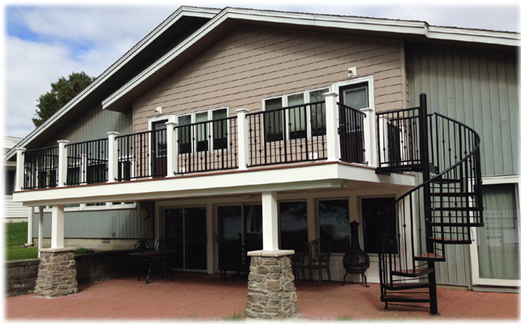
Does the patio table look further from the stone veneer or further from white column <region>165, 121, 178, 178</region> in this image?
the stone veneer

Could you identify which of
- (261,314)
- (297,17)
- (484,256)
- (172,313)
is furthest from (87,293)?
(484,256)

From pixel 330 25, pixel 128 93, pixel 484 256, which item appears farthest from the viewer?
pixel 128 93

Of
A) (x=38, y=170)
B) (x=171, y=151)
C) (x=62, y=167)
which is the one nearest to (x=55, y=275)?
(x=62, y=167)

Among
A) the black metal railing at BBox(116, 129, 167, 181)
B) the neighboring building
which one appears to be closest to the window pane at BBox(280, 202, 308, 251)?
the black metal railing at BBox(116, 129, 167, 181)

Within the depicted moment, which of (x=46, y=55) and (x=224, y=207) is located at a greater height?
(x=46, y=55)

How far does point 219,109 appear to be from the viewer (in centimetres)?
1234

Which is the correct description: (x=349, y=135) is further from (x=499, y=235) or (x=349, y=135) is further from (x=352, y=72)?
(x=499, y=235)

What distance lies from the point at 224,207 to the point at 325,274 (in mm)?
3451

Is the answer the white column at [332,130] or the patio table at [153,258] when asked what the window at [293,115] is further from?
the patio table at [153,258]

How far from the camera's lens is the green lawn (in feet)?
48.7

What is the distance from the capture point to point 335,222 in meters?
10.9

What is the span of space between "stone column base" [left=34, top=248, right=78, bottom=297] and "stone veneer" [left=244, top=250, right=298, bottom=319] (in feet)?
16.7

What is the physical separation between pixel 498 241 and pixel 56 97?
113ft

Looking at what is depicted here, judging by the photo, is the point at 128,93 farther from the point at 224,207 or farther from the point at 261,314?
the point at 261,314
